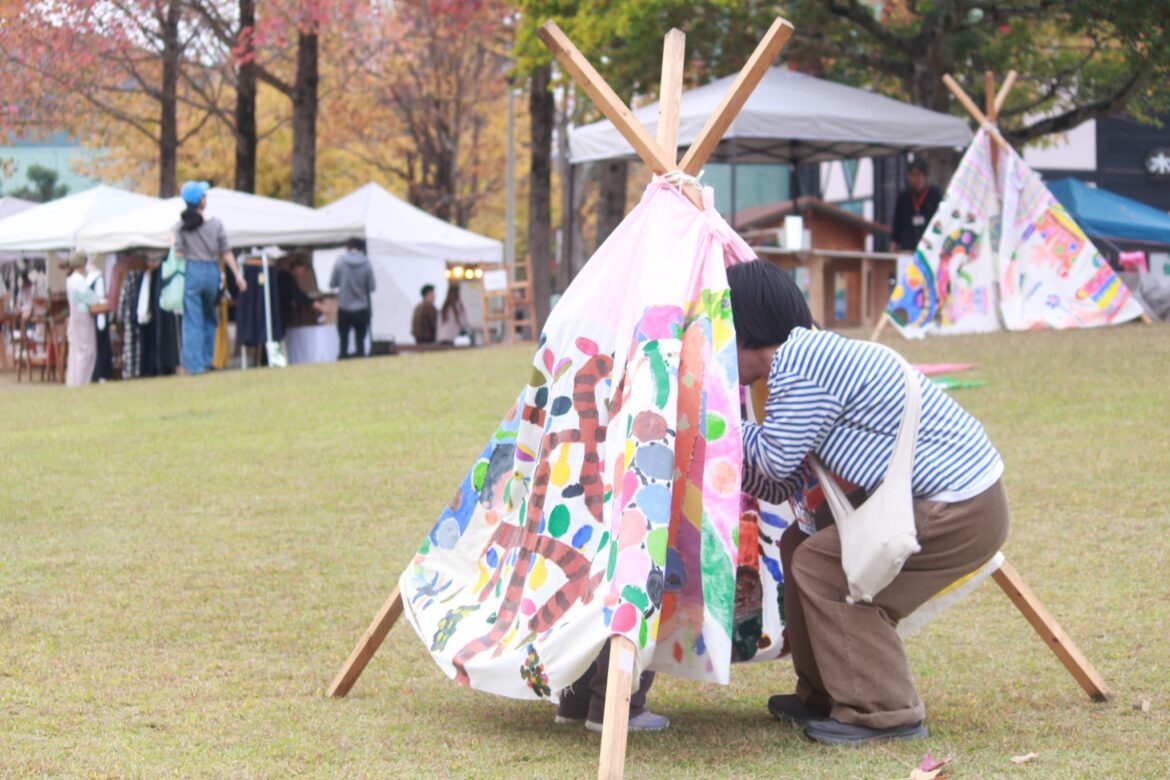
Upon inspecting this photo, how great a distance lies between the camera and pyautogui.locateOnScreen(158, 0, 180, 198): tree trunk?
25.0 metres

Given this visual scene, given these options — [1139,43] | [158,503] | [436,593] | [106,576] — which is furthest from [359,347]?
[436,593]

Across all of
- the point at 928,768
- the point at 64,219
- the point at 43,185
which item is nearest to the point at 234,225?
the point at 64,219

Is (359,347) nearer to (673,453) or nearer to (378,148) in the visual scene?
(673,453)

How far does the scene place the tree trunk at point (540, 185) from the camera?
25.2 metres

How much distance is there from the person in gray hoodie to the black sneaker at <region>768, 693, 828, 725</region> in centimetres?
1573

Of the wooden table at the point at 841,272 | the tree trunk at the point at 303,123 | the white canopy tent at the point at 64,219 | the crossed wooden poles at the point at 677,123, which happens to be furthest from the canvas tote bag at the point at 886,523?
the tree trunk at the point at 303,123

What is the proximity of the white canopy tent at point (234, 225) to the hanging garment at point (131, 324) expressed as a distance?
1.34 ft

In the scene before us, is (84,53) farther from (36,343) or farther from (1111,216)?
(1111,216)

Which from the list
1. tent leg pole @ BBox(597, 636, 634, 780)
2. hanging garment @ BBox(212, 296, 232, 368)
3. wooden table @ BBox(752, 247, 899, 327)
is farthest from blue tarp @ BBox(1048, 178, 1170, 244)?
tent leg pole @ BBox(597, 636, 634, 780)

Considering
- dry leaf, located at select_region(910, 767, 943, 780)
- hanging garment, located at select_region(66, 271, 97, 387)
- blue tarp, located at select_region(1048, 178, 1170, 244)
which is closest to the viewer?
dry leaf, located at select_region(910, 767, 943, 780)

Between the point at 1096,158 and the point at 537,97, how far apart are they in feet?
50.2

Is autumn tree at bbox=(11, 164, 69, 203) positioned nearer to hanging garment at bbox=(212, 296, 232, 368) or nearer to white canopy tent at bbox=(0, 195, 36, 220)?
white canopy tent at bbox=(0, 195, 36, 220)

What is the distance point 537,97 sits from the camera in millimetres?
25203

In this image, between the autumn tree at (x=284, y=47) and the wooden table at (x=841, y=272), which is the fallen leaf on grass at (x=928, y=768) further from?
the autumn tree at (x=284, y=47)
